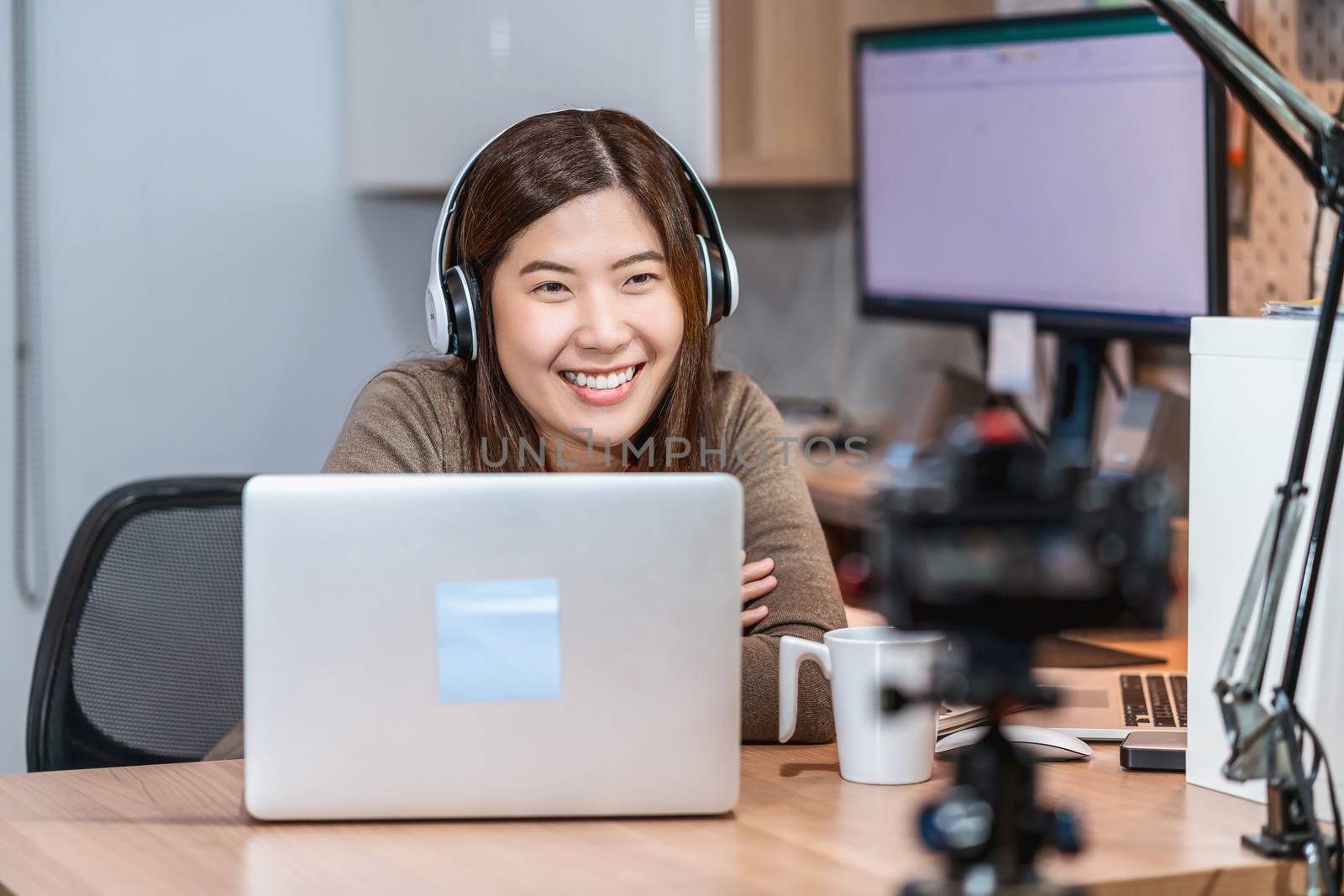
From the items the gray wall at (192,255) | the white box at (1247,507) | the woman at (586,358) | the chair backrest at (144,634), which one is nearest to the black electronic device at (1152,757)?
the white box at (1247,507)

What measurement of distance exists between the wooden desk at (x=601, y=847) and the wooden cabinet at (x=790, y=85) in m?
1.51

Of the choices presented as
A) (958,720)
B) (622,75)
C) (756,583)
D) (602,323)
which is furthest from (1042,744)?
(622,75)

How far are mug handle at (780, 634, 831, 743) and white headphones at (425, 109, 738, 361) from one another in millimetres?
410

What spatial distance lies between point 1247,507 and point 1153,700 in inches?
11.5

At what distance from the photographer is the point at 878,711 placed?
1046 millimetres

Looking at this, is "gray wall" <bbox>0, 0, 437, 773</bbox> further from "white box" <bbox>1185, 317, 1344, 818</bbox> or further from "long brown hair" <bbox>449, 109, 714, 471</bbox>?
"white box" <bbox>1185, 317, 1344, 818</bbox>

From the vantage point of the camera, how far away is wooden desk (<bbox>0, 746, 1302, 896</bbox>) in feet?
2.86

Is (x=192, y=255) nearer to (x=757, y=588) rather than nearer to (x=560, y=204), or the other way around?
(x=560, y=204)

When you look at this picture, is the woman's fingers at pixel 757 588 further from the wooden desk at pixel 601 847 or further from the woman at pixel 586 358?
the wooden desk at pixel 601 847

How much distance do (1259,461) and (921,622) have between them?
0.47 metres

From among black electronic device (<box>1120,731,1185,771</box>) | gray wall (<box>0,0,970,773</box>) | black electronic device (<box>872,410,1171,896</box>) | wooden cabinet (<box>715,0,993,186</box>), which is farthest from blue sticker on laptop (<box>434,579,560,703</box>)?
gray wall (<box>0,0,970,773</box>)

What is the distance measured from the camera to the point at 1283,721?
2.93ft

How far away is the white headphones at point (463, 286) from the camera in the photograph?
4.58ft

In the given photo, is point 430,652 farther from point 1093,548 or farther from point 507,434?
point 507,434
